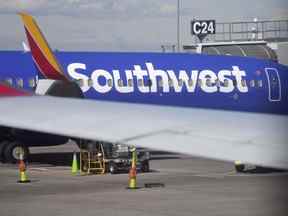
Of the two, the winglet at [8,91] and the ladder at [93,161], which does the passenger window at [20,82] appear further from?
the winglet at [8,91]

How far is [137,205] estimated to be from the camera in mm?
15609

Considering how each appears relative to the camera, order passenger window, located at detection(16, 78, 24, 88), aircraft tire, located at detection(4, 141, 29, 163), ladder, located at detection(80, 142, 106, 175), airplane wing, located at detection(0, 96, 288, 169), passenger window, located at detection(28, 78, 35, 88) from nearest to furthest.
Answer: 1. airplane wing, located at detection(0, 96, 288, 169)
2. ladder, located at detection(80, 142, 106, 175)
3. aircraft tire, located at detection(4, 141, 29, 163)
4. passenger window, located at detection(16, 78, 24, 88)
5. passenger window, located at detection(28, 78, 35, 88)

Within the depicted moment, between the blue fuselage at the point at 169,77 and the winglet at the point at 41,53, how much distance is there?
302 mm

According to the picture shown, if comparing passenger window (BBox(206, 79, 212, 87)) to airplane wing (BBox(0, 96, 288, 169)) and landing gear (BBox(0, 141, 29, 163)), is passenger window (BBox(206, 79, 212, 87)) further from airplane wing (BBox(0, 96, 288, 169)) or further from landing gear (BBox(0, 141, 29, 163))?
airplane wing (BBox(0, 96, 288, 169))

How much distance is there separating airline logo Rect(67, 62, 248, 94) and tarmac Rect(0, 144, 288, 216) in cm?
395

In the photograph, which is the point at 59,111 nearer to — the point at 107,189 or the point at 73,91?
the point at 107,189

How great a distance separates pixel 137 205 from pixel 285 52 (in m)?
35.6

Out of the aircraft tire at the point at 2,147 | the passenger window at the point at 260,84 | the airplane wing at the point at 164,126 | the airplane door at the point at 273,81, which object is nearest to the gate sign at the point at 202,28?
the airplane door at the point at 273,81

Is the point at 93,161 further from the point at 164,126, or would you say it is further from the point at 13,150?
the point at 164,126

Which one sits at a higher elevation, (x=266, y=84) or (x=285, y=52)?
(x=285, y=52)

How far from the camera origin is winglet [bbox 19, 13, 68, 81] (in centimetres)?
2812

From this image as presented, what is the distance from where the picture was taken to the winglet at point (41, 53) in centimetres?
2812

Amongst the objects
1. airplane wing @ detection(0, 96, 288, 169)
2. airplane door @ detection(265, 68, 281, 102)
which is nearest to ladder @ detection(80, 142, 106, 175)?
airplane door @ detection(265, 68, 281, 102)

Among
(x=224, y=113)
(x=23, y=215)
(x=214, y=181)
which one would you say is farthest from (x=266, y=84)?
(x=224, y=113)
